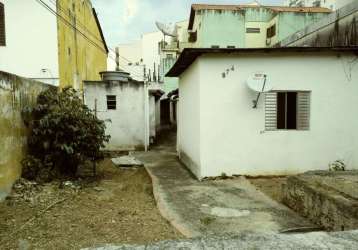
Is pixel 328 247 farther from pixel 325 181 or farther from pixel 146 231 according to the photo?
pixel 325 181

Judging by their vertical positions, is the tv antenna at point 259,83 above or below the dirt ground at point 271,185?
above

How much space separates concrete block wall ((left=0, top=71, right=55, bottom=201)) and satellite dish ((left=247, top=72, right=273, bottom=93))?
566cm

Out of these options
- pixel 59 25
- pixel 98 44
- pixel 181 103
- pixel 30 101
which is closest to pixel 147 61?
pixel 98 44

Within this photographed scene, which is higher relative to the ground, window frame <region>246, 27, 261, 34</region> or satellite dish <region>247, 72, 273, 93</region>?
window frame <region>246, 27, 261, 34</region>

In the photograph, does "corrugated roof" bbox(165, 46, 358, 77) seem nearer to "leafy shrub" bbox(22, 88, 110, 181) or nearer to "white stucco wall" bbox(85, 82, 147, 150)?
"leafy shrub" bbox(22, 88, 110, 181)

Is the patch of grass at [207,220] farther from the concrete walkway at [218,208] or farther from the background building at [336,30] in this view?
the background building at [336,30]

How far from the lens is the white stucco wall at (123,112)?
14.9 m

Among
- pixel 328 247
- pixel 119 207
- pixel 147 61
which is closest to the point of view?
pixel 328 247

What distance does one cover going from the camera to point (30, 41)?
13.4 metres

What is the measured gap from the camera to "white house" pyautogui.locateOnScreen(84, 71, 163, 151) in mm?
14930

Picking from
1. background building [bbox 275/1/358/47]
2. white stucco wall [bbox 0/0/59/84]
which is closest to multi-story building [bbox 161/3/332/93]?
background building [bbox 275/1/358/47]

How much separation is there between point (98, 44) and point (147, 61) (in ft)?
60.0

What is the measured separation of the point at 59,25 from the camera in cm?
1386

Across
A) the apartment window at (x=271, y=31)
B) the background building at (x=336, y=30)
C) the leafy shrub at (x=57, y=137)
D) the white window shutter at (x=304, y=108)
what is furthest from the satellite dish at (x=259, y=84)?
the apartment window at (x=271, y=31)
